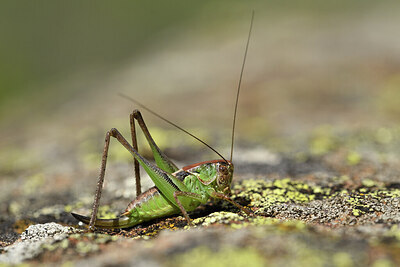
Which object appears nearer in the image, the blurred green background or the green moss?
the green moss

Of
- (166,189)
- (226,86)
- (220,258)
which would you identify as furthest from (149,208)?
(226,86)

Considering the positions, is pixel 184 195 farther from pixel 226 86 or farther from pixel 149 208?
pixel 226 86

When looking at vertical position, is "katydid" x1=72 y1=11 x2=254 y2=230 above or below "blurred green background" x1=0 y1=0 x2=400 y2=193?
below

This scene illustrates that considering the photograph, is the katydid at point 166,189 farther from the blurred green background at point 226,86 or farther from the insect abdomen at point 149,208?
the blurred green background at point 226,86

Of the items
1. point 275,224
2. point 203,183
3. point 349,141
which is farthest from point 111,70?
point 275,224

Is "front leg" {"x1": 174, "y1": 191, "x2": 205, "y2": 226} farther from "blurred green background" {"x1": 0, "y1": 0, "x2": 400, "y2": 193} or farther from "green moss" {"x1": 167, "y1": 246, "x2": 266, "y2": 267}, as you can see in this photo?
"blurred green background" {"x1": 0, "y1": 0, "x2": 400, "y2": 193}

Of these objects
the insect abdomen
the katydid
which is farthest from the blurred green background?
the insect abdomen
